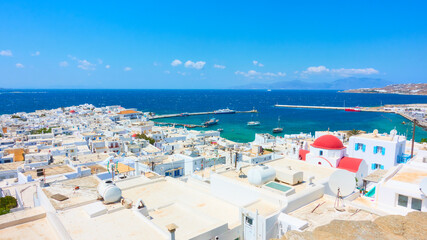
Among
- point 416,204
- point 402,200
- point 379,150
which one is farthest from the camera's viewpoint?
point 379,150

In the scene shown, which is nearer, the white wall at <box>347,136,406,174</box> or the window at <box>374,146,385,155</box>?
the white wall at <box>347,136,406,174</box>

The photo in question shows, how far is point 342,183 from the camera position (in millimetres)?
14203

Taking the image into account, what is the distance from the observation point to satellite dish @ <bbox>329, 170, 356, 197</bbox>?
14.1m

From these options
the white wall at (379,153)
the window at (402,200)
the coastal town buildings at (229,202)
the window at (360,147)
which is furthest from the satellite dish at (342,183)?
the window at (360,147)

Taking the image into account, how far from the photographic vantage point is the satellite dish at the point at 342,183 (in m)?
14.1

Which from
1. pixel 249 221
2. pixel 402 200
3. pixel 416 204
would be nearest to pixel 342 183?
pixel 402 200

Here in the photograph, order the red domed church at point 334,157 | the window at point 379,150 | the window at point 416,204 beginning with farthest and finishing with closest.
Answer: the window at point 379,150 < the red domed church at point 334,157 < the window at point 416,204

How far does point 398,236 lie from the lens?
8.23 m

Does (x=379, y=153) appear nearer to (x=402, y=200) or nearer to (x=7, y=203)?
(x=402, y=200)

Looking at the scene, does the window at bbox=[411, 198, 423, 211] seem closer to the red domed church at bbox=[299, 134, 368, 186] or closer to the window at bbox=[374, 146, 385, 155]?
the red domed church at bbox=[299, 134, 368, 186]

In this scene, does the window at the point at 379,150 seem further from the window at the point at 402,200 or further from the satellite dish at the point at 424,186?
the satellite dish at the point at 424,186

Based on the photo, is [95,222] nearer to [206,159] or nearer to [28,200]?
[28,200]

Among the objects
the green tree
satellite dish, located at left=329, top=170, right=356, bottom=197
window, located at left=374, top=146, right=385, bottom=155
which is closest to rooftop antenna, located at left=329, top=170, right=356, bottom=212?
satellite dish, located at left=329, top=170, right=356, bottom=197

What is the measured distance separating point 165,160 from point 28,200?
1357 cm
